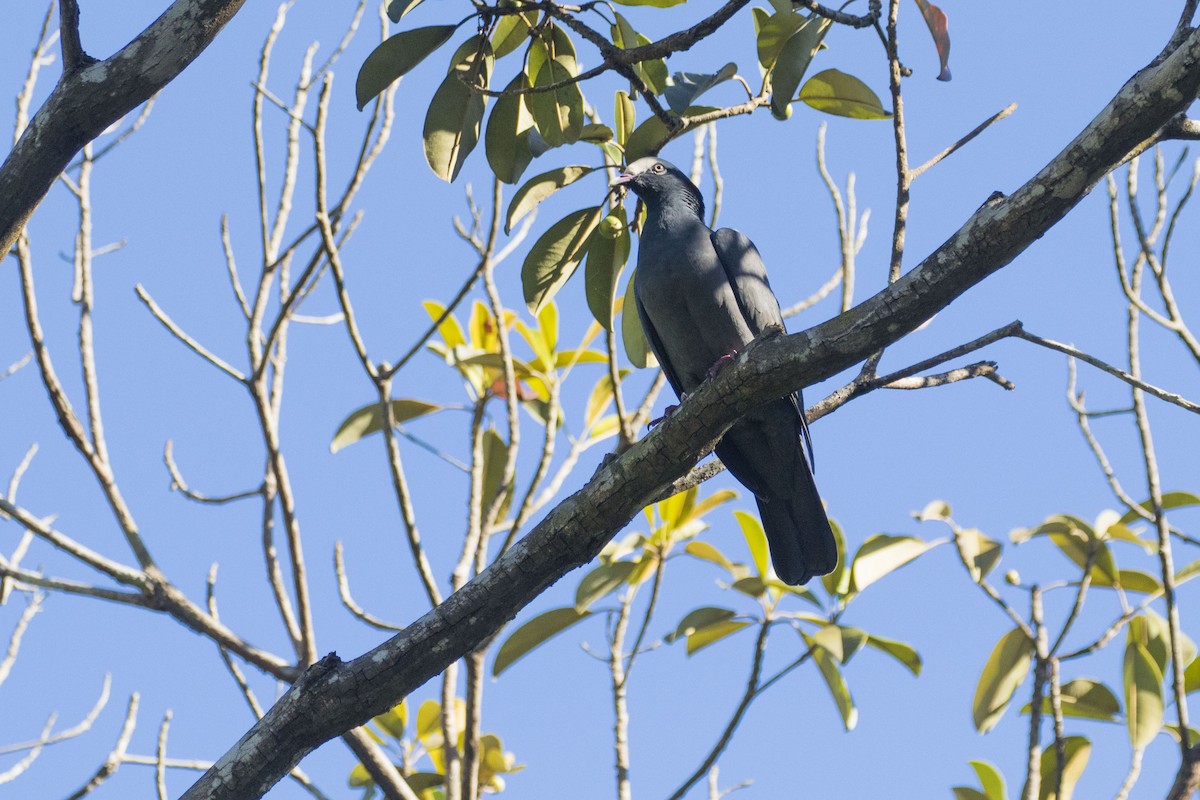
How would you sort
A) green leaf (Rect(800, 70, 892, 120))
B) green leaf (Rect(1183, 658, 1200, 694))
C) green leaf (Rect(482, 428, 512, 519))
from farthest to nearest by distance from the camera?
green leaf (Rect(482, 428, 512, 519))
green leaf (Rect(1183, 658, 1200, 694))
green leaf (Rect(800, 70, 892, 120))

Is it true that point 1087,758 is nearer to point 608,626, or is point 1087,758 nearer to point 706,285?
point 608,626

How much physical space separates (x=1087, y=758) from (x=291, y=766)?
243cm

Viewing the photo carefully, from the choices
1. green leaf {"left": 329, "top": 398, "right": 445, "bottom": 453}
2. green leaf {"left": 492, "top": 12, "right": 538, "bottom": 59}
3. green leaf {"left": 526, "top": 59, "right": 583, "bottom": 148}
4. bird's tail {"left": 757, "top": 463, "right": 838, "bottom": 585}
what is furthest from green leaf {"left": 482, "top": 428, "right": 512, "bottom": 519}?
green leaf {"left": 492, "top": 12, "right": 538, "bottom": 59}

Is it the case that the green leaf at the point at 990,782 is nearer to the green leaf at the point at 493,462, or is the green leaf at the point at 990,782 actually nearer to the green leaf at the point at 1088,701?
the green leaf at the point at 1088,701

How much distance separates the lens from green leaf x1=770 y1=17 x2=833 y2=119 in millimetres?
2957

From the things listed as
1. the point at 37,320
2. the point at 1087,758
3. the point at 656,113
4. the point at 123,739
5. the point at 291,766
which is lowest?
the point at 1087,758

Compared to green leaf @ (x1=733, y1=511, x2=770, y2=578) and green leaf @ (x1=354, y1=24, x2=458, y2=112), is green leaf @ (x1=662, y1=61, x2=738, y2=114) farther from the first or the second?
green leaf @ (x1=733, y1=511, x2=770, y2=578)

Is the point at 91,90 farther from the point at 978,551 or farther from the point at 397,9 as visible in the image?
the point at 978,551

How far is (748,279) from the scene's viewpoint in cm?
396

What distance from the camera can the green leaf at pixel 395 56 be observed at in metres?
3.05

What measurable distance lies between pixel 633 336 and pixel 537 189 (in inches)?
32.0

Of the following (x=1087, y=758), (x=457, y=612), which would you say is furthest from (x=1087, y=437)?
(x=457, y=612)

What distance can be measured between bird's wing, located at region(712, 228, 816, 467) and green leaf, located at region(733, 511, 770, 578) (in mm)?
311

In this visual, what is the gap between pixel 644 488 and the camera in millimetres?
2553
